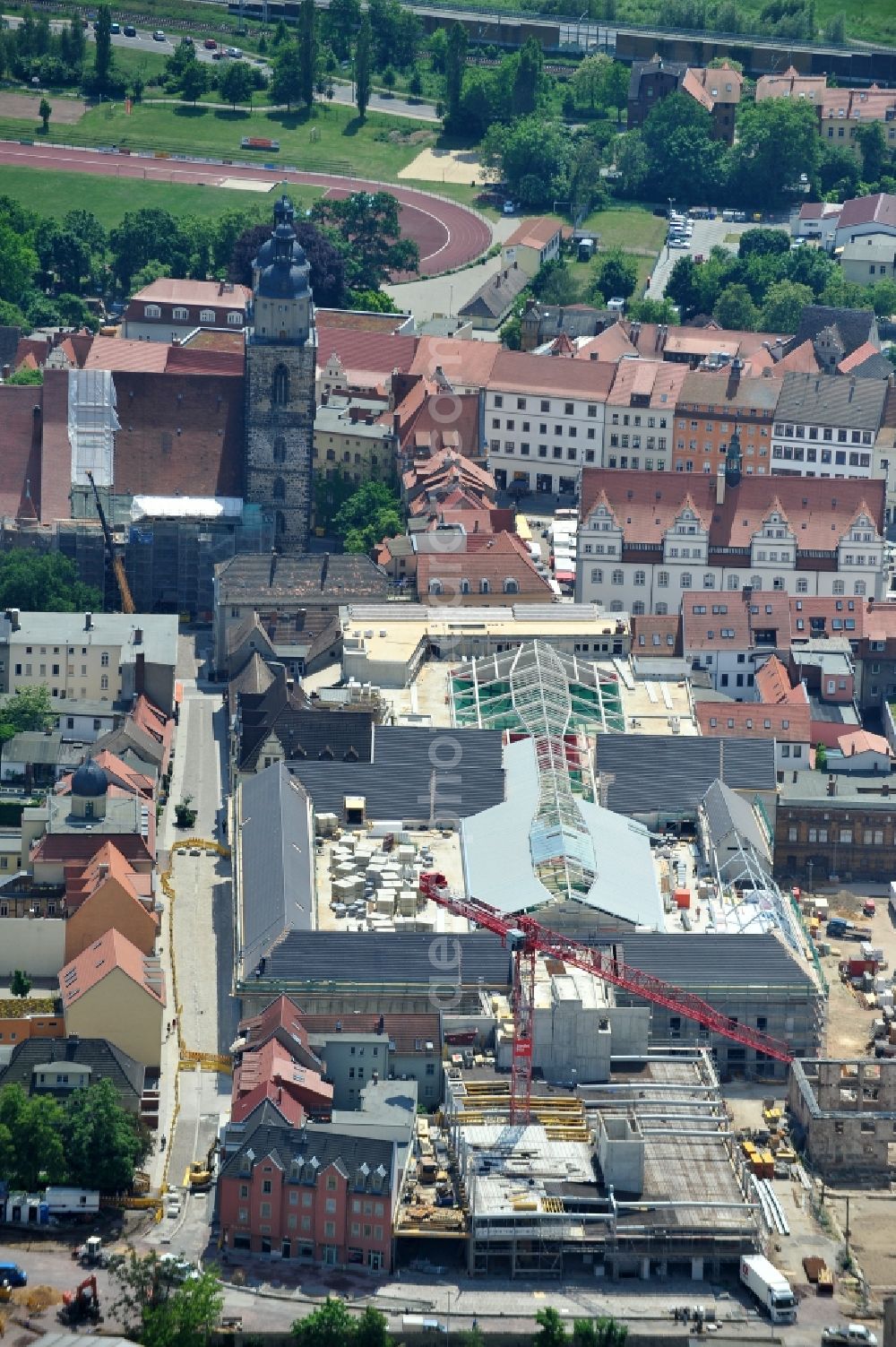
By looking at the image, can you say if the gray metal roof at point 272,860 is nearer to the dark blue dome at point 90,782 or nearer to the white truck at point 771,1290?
the dark blue dome at point 90,782

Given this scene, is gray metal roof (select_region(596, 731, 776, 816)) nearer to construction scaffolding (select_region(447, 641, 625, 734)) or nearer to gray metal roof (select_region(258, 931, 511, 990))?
construction scaffolding (select_region(447, 641, 625, 734))

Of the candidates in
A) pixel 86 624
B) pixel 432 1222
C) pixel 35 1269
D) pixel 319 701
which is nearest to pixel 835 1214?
pixel 432 1222

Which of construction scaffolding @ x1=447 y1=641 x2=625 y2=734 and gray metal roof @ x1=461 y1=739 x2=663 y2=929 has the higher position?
construction scaffolding @ x1=447 y1=641 x2=625 y2=734

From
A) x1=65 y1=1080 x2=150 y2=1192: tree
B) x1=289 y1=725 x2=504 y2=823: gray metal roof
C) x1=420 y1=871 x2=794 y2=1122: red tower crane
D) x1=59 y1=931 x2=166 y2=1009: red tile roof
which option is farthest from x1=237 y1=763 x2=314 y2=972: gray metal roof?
x1=65 y1=1080 x2=150 y2=1192: tree

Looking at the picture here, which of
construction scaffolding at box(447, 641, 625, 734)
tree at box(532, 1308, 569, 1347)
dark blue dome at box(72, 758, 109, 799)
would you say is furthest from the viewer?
construction scaffolding at box(447, 641, 625, 734)

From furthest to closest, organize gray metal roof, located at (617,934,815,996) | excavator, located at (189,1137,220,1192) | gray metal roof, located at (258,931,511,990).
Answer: gray metal roof, located at (617,934,815,996) < gray metal roof, located at (258,931,511,990) < excavator, located at (189,1137,220,1192)

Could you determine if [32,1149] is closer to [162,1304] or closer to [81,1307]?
[81,1307]
